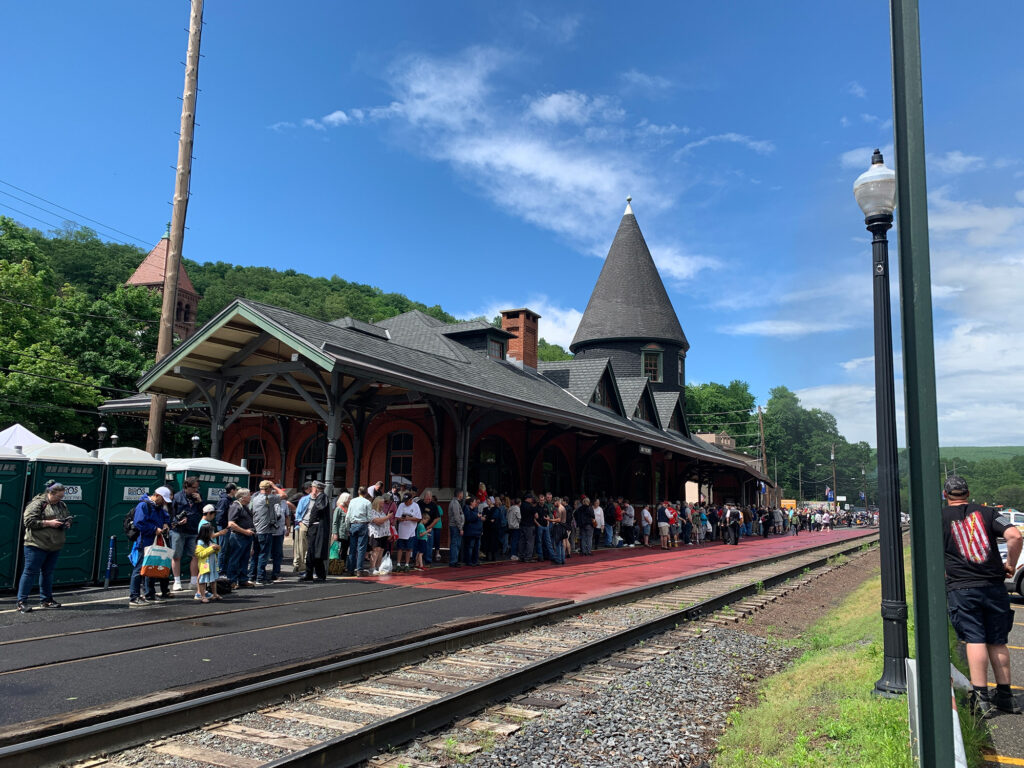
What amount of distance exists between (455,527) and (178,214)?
375 inches

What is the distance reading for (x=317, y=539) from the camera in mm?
12859

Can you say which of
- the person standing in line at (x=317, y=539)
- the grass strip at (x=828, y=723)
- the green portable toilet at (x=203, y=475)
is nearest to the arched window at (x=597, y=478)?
the person standing in line at (x=317, y=539)

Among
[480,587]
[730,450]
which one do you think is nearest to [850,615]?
[480,587]

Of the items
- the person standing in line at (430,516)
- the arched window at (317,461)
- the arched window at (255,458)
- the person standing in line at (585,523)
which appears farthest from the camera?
the arched window at (255,458)

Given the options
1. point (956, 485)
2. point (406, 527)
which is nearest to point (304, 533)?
point (406, 527)

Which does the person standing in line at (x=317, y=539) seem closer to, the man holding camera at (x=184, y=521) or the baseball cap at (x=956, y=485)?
the man holding camera at (x=184, y=521)

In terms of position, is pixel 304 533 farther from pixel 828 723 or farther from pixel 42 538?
pixel 828 723

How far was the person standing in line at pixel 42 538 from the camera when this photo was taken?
30.3 feet

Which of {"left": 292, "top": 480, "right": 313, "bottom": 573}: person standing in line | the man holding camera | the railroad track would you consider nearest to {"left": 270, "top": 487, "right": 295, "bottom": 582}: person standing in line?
{"left": 292, "top": 480, "right": 313, "bottom": 573}: person standing in line

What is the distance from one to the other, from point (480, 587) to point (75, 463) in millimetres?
6971

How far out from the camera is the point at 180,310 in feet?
193

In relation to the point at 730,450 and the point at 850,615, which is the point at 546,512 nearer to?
the point at 850,615

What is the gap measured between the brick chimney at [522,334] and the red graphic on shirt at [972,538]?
78.6 feet

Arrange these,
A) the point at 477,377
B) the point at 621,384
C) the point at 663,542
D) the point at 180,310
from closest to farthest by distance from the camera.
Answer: the point at 477,377 < the point at 663,542 < the point at 621,384 < the point at 180,310
